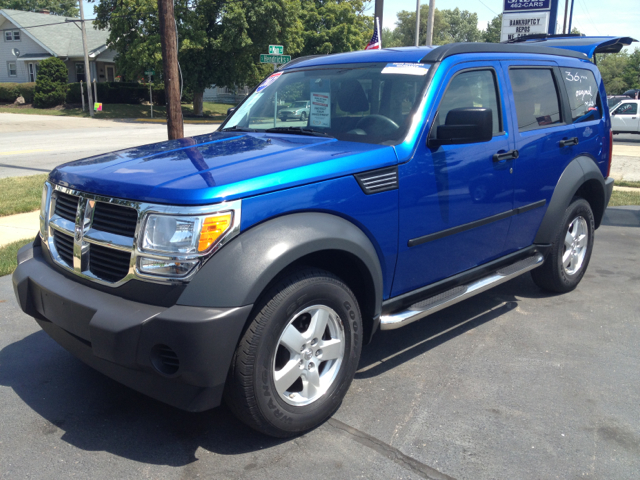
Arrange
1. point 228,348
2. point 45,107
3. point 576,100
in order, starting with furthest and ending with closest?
point 45,107
point 576,100
point 228,348

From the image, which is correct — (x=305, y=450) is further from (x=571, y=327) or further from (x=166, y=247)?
(x=571, y=327)

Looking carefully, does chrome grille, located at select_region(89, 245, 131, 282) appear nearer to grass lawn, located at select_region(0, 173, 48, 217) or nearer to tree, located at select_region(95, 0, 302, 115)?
grass lawn, located at select_region(0, 173, 48, 217)

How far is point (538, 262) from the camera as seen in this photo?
181 inches

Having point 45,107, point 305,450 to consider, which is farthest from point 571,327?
point 45,107

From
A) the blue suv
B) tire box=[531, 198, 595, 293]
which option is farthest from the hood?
tire box=[531, 198, 595, 293]

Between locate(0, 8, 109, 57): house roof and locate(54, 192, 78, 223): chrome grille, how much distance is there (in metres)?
45.9

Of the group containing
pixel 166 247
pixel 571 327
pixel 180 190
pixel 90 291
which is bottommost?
pixel 571 327

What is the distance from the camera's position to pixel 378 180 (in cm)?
320

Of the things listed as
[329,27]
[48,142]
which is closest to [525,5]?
[48,142]

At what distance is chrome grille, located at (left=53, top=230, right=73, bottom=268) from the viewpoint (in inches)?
120

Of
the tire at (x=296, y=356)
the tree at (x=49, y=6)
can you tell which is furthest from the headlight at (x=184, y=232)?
the tree at (x=49, y=6)

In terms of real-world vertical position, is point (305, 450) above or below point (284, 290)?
below

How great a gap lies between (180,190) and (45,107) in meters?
41.1

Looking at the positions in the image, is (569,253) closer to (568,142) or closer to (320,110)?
(568,142)
